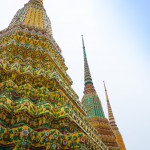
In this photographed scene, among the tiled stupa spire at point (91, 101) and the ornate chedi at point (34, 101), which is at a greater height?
the tiled stupa spire at point (91, 101)

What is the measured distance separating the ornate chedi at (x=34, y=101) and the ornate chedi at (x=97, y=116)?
35.2ft

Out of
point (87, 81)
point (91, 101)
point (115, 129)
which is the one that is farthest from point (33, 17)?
point (115, 129)

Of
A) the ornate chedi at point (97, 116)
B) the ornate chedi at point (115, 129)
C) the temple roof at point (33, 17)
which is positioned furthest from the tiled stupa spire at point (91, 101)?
the temple roof at point (33, 17)

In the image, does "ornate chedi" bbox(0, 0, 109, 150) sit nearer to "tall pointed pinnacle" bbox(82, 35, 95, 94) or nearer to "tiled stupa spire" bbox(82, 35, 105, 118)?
"tiled stupa spire" bbox(82, 35, 105, 118)

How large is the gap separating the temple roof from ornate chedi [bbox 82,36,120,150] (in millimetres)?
10525

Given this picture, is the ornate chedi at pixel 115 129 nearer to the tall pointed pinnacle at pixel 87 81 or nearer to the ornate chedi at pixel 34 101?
the tall pointed pinnacle at pixel 87 81

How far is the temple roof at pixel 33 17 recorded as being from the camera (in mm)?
10023

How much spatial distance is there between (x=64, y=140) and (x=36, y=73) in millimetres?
2697

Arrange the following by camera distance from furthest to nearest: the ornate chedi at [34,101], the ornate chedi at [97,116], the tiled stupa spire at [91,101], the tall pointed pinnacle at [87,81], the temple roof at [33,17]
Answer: the tall pointed pinnacle at [87,81] < the tiled stupa spire at [91,101] < the ornate chedi at [97,116] < the temple roof at [33,17] < the ornate chedi at [34,101]

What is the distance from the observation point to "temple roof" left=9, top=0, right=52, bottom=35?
10.0 meters

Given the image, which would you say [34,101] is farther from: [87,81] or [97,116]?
[87,81]

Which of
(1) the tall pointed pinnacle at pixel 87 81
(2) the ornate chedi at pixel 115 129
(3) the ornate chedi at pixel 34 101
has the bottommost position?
(3) the ornate chedi at pixel 34 101

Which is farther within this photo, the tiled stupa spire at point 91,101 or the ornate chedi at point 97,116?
the tiled stupa spire at point 91,101

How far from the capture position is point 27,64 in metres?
7.02
